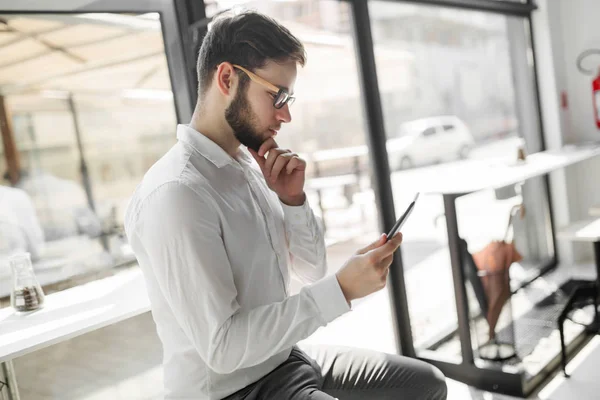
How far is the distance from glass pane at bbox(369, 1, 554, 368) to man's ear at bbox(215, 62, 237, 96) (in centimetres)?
150

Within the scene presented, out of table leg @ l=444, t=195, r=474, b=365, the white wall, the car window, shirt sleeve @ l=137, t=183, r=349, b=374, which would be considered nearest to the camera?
shirt sleeve @ l=137, t=183, r=349, b=374

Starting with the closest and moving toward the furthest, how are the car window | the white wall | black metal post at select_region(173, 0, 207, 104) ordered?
black metal post at select_region(173, 0, 207, 104) < the car window < the white wall

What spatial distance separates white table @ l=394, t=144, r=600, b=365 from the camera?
258 centimetres

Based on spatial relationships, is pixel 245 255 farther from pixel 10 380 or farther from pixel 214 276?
pixel 10 380

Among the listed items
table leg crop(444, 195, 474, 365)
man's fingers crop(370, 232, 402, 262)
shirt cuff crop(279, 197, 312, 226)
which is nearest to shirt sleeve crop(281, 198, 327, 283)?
shirt cuff crop(279, 197, 312, 226)

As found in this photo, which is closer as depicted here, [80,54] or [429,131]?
[80,54]

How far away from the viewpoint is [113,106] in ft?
6.28

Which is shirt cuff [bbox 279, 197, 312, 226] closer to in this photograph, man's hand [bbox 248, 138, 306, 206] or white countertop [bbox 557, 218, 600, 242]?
man's hand [bbox 248, 138, 306, 206]

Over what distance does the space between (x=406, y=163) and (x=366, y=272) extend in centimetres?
189

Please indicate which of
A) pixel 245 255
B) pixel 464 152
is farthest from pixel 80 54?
pixel 464 152

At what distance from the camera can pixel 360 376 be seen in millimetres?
1469

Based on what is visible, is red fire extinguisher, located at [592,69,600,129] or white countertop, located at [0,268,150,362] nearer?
white countertop, located at [0,268,150,362]

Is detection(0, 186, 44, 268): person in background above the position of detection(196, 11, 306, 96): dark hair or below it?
below

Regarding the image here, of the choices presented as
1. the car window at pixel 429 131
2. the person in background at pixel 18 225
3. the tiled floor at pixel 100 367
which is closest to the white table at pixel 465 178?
the car window at pixel 429 131
